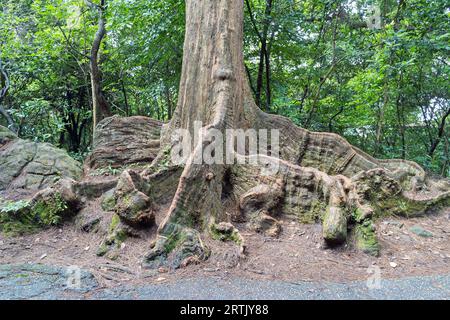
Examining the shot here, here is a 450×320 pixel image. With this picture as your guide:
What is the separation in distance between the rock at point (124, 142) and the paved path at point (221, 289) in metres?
3.28

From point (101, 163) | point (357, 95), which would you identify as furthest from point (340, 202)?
point (357, 95)

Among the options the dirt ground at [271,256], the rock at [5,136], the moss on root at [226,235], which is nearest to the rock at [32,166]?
the rock at [5,136]

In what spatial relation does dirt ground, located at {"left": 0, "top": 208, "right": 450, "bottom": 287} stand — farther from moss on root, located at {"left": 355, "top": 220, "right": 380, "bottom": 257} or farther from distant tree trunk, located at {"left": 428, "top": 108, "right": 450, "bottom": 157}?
distant tree trunk, located at {"left": 428, "top": 108, "right": 450, "bottom": 157}

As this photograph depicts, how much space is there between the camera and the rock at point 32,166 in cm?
668

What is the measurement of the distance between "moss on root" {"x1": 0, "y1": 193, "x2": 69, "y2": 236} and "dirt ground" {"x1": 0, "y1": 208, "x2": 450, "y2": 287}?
6.1 inches

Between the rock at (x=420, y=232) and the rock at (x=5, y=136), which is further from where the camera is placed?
the rock at (x=5, y=136)

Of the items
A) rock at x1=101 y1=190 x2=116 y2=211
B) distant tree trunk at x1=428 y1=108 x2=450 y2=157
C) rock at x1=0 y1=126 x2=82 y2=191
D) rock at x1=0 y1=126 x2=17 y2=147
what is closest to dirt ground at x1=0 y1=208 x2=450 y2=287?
rock at x1=101 y1=190 x2=116 y2=211

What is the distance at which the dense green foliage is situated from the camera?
27.6ft

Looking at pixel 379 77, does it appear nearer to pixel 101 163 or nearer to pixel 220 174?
pixel 220 174

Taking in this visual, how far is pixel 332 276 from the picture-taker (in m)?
3.55

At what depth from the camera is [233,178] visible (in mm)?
5062

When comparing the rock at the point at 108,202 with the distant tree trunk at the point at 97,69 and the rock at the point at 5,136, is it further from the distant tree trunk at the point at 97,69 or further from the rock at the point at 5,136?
the distant tree trunk at the point at 97,69

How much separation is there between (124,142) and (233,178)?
275 cm

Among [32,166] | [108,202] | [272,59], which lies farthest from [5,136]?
[272,59]
